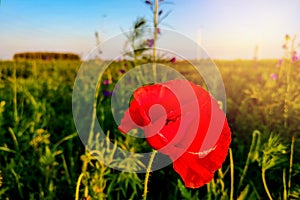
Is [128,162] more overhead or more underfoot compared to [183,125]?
more underfoot

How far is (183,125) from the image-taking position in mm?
637

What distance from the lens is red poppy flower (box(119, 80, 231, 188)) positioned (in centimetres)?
63

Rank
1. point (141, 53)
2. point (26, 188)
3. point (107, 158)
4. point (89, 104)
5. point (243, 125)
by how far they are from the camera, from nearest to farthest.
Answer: point (107, 158)
point (26, 188)
point (141, 53)
point (243, 125)
point (89, 104)

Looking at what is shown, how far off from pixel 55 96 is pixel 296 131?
220cm

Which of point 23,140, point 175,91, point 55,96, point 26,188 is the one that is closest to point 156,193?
point 26,188

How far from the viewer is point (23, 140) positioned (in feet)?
6.29

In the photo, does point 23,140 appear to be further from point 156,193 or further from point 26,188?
point 156,193

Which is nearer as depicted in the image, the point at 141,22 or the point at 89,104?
the point at 141,22

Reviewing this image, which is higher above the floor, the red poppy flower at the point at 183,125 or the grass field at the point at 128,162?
the red poppy flower at the point at 183,125

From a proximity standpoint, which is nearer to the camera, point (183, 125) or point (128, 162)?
point (183, 125)

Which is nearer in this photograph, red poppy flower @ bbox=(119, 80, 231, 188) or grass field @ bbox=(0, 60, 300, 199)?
red poppy flower @ bbox=(119, 80, 231, 188)

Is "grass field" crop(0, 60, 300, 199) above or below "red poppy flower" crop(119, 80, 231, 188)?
below

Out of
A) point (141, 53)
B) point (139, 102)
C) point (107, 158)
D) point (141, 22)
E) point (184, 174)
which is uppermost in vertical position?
Result: point (141, 22)

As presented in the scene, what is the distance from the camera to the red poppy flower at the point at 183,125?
0.63m
